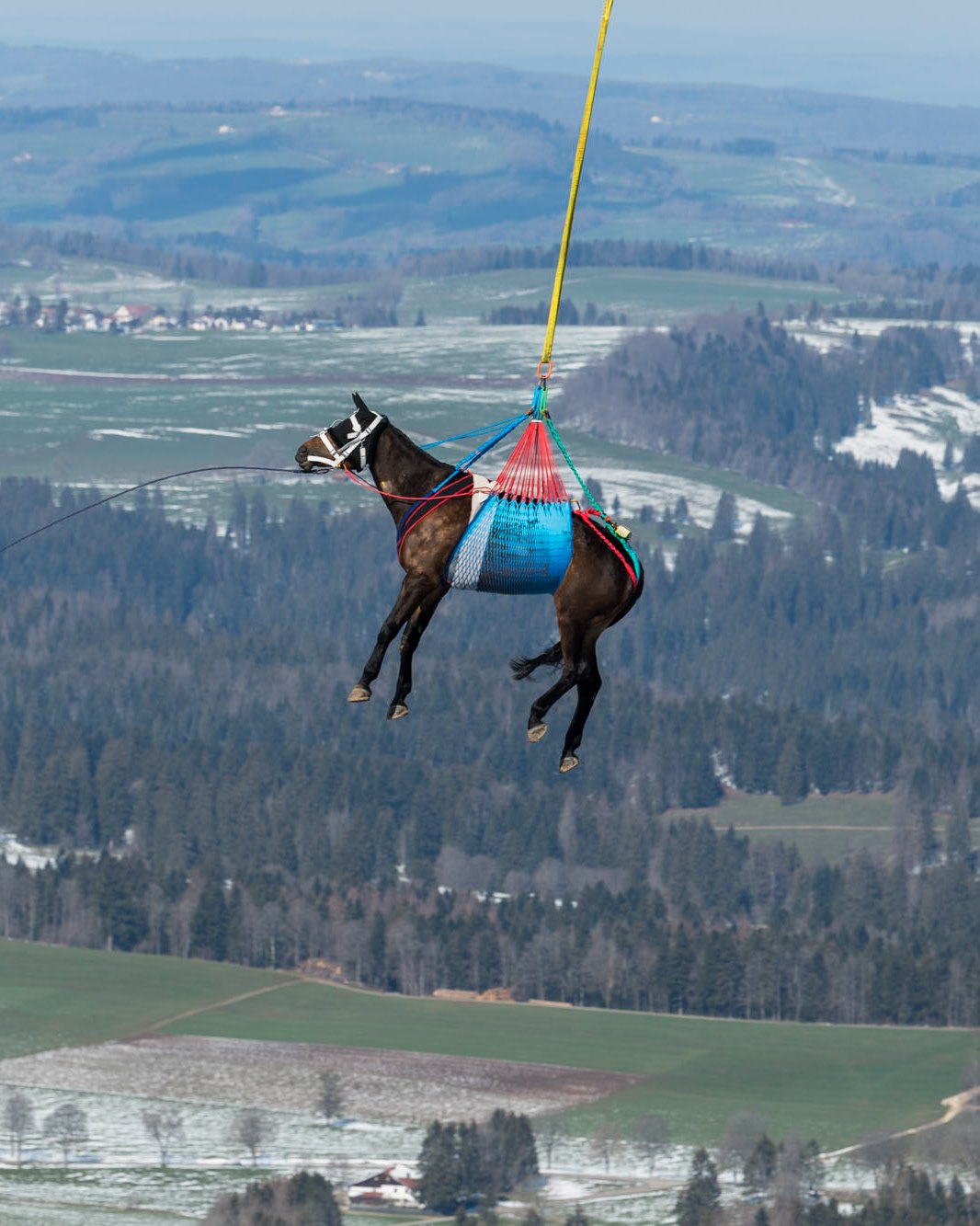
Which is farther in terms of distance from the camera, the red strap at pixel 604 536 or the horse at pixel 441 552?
the red strap at pixel 604 536

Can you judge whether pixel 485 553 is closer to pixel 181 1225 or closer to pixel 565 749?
pixel 565 749

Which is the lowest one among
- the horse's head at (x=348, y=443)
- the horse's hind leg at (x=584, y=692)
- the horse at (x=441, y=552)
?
the horse's hind leg at (x=584, y=692)

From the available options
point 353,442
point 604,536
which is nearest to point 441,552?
point 353,442

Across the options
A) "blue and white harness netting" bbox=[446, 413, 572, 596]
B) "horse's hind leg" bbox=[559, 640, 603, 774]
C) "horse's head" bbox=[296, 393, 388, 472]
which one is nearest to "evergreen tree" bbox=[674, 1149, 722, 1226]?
"horse's hind leg" bbox=[559, 640, 603, 774]

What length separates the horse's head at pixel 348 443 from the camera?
113 feet

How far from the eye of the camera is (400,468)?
1385 inches

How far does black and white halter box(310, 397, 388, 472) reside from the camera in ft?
114

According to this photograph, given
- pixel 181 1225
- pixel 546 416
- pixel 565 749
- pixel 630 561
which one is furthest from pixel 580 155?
pixel 181 1225

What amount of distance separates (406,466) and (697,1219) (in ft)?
537

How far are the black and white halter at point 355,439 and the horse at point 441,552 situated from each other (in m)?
0.01

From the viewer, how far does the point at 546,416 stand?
33469 millimetres

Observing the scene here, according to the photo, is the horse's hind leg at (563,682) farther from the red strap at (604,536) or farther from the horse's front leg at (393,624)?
the horse's front leg at (393,624)

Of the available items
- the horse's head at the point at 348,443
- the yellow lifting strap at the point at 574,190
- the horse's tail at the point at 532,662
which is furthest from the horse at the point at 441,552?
the yellow lifting strap at the point at 574,190

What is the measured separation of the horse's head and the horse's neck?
0.12m
